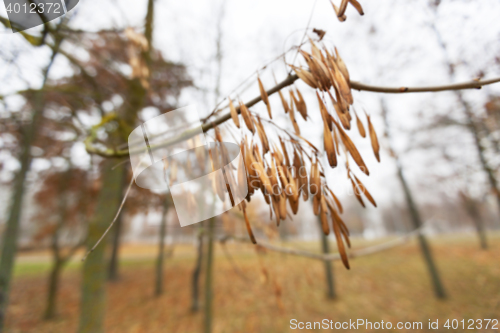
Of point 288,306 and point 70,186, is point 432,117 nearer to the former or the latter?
point 288,306

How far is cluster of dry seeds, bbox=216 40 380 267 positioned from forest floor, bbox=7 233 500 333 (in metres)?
3.77

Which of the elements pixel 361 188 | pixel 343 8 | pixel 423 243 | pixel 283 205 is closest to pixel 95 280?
pixel 283 205

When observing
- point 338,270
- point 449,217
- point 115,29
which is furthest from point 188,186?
point 449,217

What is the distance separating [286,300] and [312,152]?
24.7 feet

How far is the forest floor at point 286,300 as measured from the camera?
5.99m

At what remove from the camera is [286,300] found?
6.95 meters

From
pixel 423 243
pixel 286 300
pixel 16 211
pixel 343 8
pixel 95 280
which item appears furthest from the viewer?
pixel 423 243

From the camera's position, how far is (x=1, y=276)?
341 cm

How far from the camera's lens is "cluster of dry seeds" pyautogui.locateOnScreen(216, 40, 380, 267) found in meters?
0.75

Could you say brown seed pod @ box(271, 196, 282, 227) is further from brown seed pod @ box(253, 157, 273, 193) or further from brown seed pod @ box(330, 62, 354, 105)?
brown seed pod @ box(330, 62, 354, 105)

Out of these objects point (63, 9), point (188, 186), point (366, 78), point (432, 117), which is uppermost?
point (366, 78)

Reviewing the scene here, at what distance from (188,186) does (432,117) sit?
9.11 meters

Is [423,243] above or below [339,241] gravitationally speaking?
below

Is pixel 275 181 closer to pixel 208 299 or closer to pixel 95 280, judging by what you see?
pixel 95 280
